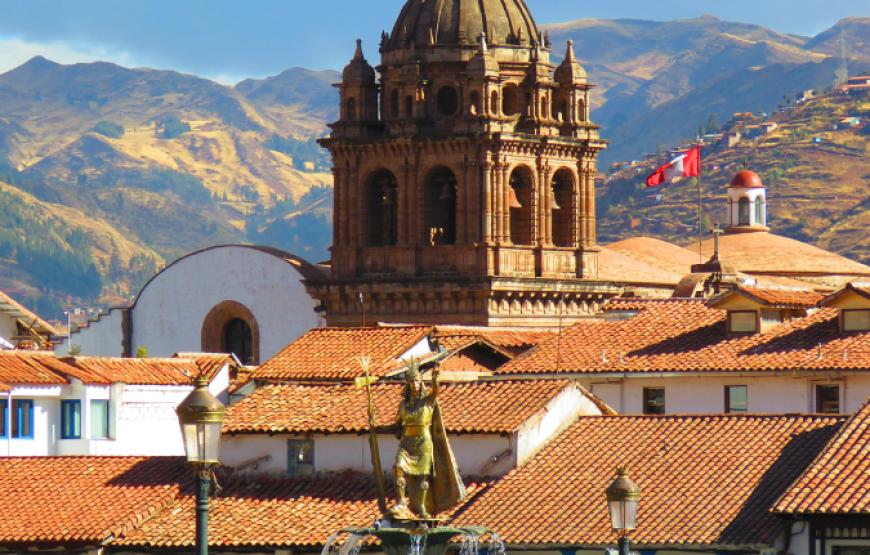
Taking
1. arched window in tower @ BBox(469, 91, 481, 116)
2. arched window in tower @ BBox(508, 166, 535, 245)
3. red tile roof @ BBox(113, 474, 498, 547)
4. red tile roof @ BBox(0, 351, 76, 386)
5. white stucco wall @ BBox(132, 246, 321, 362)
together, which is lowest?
red tile roof @ BBox(113, 474, 498, 547)

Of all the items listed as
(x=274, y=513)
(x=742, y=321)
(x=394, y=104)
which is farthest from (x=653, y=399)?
(x=394, y=104)

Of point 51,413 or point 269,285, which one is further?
point 269,285

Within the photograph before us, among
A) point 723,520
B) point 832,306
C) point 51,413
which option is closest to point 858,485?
point 723,520

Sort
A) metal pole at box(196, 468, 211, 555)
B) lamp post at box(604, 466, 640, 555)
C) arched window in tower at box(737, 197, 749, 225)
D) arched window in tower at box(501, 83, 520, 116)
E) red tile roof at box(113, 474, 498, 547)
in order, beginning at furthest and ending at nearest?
arched window in tower at box(737, 197, 749, 225) < arched window in tower at box(501, 83, 520, 116) < red tile roof at box(113, 474, 498, 547) < lamp post at box(604, 466, 640, 555) < metal pole at box(196, 468, 211, 555)

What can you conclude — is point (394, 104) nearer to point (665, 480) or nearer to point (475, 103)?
point (475, 103)

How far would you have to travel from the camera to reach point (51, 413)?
58000mm

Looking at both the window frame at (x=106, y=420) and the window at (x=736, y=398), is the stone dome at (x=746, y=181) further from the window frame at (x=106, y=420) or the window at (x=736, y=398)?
the window at (x=736, y=398)

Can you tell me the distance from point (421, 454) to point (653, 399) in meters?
25.0

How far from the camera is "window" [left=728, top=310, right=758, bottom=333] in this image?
5741 cm

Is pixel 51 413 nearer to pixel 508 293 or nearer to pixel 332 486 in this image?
pixel 332 486

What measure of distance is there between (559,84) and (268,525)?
1324 inches

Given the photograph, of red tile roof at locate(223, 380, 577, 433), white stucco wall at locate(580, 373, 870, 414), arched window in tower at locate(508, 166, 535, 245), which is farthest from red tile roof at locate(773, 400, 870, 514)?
arched window in tower at locate(508, 166, 535, 245)

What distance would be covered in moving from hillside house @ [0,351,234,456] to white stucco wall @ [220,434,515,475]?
30.5 feet

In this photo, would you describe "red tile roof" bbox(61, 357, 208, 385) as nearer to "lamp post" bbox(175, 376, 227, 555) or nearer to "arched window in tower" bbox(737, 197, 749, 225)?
"lamp post" bbox(175, 376, 227, 555)
